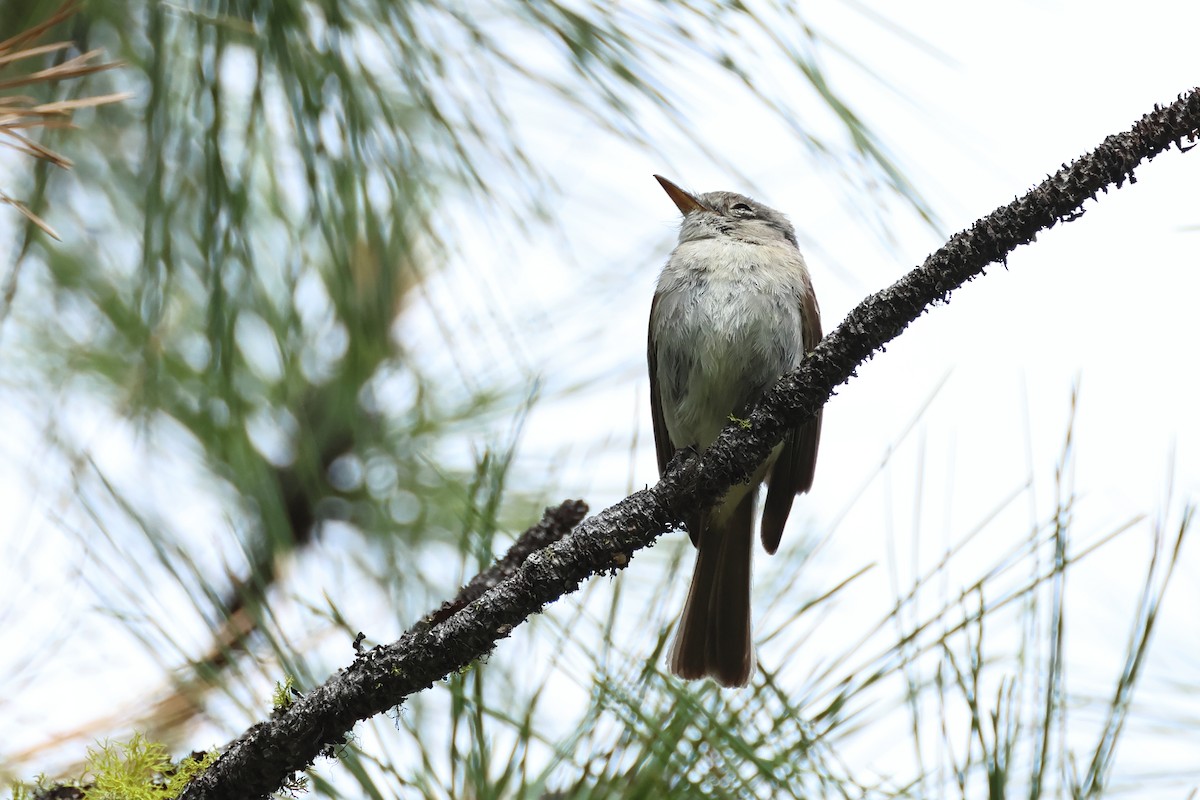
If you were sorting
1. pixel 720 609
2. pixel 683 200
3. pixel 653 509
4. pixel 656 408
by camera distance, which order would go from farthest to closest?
pixel 683 200 < pixel 656 408 < pixel 720 609 < pixel 653 509

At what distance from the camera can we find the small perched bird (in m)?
3.04

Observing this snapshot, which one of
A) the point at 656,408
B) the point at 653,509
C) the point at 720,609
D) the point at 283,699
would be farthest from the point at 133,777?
the point at 656,408

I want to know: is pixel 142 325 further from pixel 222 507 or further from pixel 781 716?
pixel 781 716

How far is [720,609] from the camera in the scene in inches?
124

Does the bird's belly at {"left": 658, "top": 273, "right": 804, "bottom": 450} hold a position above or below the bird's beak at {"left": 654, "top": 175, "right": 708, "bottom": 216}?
below

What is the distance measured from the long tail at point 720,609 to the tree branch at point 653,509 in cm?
108

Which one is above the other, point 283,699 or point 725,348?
point 725,348

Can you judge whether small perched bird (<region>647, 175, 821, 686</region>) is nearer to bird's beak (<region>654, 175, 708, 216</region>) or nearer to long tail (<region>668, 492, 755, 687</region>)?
long tail (<region>668, 492, 755, 687</region>)

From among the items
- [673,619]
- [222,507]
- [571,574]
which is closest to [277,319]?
[222,507]

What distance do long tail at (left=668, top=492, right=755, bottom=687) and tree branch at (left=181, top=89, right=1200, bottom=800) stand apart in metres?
1.08

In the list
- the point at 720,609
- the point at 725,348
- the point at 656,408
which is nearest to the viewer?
the point at 725,348

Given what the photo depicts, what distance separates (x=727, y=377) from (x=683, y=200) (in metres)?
0.87

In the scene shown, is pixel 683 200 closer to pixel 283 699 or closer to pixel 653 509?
pixel 653 509

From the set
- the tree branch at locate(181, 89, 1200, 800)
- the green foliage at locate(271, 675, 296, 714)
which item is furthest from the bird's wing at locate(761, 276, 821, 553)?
the green foliage at locate(271, 675, 296, 714)
